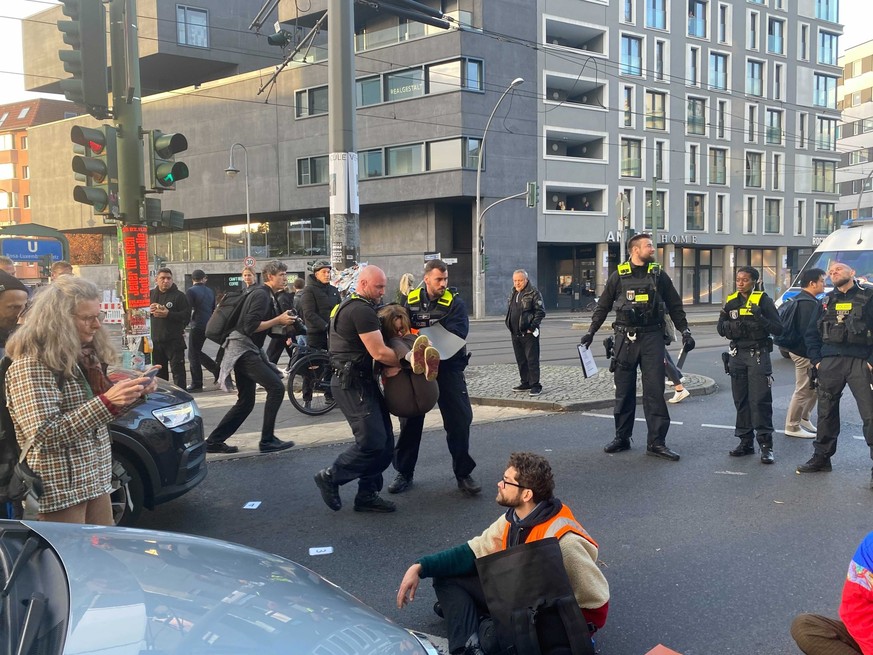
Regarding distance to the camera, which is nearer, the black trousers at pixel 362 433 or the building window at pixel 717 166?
the black trousers at pixel 362 433

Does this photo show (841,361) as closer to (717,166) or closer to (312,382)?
(312,382)

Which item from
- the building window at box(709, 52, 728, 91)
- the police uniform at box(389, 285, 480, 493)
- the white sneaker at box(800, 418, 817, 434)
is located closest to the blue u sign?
the police uniform at box(389, 285, 480, 493)

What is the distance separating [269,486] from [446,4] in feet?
117

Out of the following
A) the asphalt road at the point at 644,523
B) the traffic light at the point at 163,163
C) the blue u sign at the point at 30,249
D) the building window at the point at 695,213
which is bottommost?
the asphalt road at the point at 644,523

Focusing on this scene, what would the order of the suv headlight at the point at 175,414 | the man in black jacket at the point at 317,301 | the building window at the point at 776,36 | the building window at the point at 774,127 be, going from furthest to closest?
the building window at the point at 774,127 → the building window at the point at 776,36 → the man in black jacket at the point at 317,301 → the suv headlight at the point at 175,414

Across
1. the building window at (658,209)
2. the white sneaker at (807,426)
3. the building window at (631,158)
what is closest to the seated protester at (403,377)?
the white sneaker at (807,426)

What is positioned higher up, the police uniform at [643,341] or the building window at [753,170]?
the building window at [753,170]

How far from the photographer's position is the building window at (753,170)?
47.8 meters

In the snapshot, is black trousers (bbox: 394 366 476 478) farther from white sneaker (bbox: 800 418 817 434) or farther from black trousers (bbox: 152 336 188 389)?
black trousers (bbox: 152 336 188 389)

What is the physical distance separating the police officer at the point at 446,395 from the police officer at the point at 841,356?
293 centimetres

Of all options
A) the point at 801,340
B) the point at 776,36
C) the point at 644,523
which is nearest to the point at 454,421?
the point at 644,523

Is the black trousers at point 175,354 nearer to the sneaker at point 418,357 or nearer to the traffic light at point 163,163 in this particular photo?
the traffic light at point 163,163

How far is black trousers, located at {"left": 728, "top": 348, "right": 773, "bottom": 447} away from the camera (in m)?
6.60

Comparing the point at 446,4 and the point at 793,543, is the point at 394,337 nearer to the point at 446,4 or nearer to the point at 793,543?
the point at 793,543
